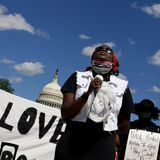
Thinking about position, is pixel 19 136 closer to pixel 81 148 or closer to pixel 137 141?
pixel 137 141

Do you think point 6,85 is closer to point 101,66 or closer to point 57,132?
point 57,132

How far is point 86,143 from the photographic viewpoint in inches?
139

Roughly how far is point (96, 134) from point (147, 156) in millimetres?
2862

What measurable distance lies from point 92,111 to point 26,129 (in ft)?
18.0

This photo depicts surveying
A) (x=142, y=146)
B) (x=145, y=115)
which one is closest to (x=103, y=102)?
(x=142, y=146)

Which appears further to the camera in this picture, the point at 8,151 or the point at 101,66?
the point at 8,151

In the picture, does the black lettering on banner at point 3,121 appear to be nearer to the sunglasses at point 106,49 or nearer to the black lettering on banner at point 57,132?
the black lettering on banner at point 57,132

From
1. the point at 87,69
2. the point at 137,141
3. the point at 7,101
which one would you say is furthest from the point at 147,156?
the point at 7,101

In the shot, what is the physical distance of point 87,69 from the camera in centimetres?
385

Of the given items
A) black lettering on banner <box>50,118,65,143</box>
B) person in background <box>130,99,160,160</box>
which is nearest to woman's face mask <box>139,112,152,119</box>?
person in background <box>130,99,160,160</box>

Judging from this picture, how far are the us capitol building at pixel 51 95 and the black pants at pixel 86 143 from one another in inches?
4194

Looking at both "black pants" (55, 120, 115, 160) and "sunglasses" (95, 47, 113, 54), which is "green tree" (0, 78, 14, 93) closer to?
"sunglasses" (95, 47, 113, 54)

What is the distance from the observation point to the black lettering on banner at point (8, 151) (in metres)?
8.47

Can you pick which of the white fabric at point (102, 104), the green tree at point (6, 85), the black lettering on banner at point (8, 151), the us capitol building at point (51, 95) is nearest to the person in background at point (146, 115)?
the black lettering on banner at point (8, 151)
